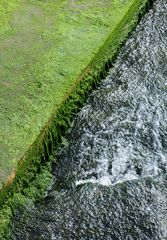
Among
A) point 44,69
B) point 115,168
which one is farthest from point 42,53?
point 115,168

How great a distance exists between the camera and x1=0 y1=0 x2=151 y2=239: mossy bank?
3.25 m

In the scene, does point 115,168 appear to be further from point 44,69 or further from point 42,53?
point 42,53

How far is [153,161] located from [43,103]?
0.97m

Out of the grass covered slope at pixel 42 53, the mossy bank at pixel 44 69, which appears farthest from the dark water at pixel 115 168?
the grass covered slope at pixel 42 53

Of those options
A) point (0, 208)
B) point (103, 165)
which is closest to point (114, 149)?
point (103, 165)

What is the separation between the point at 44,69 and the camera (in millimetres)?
3982

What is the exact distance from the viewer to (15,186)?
315 centimetres

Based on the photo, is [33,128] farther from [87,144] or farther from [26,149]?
[87,144]

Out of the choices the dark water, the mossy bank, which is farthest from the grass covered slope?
the dark water

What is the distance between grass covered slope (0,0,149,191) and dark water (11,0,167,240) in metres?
0.27

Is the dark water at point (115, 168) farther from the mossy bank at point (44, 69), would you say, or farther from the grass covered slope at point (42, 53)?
the grass covered slope at point (42, 53)

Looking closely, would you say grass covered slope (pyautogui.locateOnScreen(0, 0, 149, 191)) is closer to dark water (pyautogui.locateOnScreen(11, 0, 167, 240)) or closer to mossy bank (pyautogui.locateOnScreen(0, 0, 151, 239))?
mossy bank (pyautogui.locateOnScreen(0, 0, 151, 239))

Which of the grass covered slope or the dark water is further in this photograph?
the grass covered slope

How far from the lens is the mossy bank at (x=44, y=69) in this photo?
3.25m
